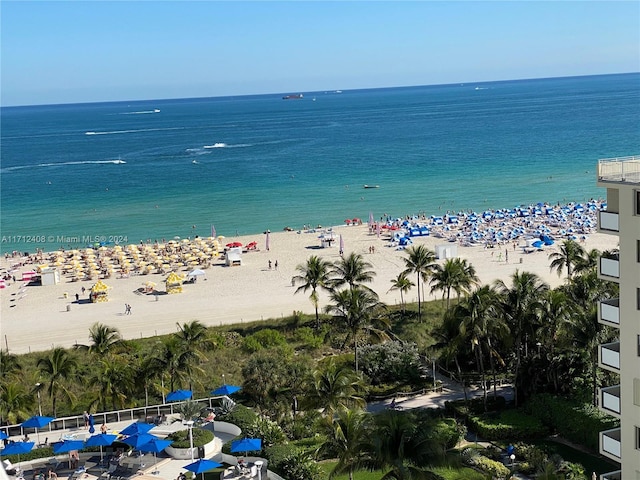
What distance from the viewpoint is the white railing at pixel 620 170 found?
18016mm

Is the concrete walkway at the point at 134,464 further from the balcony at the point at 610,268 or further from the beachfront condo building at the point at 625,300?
the balcony at the point at 610,268

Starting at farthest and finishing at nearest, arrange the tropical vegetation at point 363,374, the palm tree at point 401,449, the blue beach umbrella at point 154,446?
the tropical vegetation at point 363,374 → the blue beach umbrella at point 154,446 → the palm tree at point 401,449

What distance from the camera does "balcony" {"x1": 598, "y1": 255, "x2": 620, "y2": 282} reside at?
18516 millimetres

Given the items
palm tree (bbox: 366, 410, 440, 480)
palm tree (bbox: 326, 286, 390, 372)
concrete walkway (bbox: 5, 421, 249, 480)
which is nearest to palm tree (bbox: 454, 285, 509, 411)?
palm tree (bbox: 326, 286, 390, 372)

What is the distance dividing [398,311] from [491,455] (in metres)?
16.8

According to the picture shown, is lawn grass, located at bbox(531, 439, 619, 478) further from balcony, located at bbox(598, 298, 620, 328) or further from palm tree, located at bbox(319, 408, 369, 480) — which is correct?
palm tree, located at bbox(319, 408, 369, 480)

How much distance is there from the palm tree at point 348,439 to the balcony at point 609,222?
277 inches

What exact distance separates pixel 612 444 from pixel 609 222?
495 cm

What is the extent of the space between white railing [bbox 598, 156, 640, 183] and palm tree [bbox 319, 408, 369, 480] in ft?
25.6

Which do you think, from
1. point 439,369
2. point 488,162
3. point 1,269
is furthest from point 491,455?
point 488,162

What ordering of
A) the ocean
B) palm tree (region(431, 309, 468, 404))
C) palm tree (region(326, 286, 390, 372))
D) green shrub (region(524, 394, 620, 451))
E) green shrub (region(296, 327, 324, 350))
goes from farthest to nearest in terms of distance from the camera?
the ocean, green shrub (region(296, 327, 324, 350)), palm tree (region(326, 286, 390, 372)), palm tree (region(431, 309, 468, 404)), green shrub (region(524, 394, 620, 451))

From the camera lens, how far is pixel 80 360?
35.7m

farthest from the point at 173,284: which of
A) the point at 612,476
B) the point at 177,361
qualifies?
the point at 612,476

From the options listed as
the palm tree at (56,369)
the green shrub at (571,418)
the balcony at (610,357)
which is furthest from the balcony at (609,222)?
the palm tree at (56,369)
